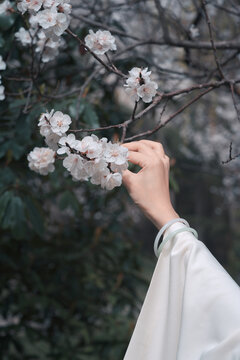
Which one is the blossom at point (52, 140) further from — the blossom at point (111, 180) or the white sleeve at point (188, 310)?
the white sleeve at point (188, 310)

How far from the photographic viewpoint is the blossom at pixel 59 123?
1.02m

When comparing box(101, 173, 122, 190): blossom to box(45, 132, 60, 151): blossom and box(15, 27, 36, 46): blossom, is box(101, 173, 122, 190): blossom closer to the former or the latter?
box(45, 132, 60, 151): blossom

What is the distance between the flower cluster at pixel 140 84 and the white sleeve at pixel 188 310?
0.33 metres

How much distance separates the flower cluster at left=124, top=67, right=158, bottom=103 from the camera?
1065 millimetres

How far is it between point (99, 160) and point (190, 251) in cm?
29

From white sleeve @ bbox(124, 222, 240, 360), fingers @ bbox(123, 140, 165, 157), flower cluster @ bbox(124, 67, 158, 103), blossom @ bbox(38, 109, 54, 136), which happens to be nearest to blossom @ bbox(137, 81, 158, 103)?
flower cluster @ bbox(124, 67, 158, 103)

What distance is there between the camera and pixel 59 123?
103 cm

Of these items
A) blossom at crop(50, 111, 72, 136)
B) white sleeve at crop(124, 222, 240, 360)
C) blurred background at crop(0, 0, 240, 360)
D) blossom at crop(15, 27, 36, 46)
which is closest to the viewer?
white sleeve at crop(124, 222, 240, 360)

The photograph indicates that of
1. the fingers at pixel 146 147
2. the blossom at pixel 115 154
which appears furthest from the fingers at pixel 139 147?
the blossom at pixel 115 154

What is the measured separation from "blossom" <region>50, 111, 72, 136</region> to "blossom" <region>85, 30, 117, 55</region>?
296 millimetres

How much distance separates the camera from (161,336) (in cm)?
100

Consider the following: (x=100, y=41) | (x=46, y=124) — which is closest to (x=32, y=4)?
(x=100, y=41)

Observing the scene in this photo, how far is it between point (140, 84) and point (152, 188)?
26 cm

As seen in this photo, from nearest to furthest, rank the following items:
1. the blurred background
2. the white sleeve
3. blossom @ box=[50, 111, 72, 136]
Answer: the white sleeve → blossom @ box=[50, 111, 72, 136] → the blurred background
